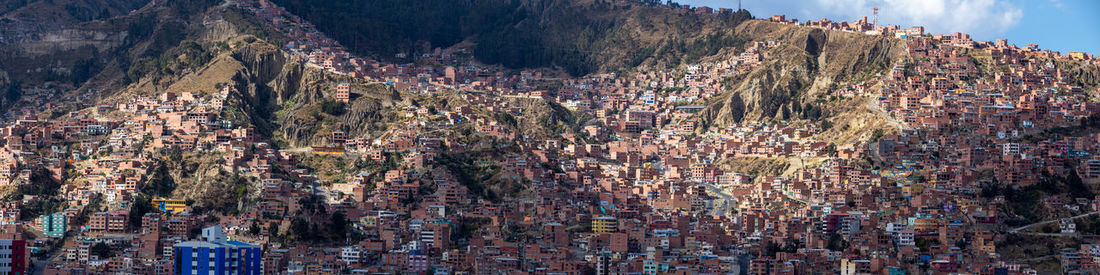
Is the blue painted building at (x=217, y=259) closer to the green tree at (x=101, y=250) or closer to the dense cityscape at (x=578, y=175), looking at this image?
the dense cityscape at (x=578, y=175)

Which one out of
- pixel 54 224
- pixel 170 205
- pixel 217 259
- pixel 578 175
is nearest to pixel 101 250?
pixel 54 224

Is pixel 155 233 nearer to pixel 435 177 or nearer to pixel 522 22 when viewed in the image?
pixel 435 177

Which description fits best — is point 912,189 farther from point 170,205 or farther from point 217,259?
point 217,259

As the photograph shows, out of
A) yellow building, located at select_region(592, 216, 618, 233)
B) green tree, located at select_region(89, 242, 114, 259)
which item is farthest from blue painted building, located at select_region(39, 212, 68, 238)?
yellow building, located at select_region(592, 216, 618, 233)

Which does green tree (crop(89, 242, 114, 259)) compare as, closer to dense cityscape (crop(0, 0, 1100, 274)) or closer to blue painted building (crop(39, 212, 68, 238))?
dense cityscape (crop(0, 0, 1100, 274))

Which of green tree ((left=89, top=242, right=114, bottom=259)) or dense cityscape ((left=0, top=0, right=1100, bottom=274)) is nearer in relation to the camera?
green tree ((left=89, top=242, right=114, bottom=259))

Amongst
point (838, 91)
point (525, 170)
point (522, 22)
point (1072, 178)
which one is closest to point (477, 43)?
point (522, 22)
